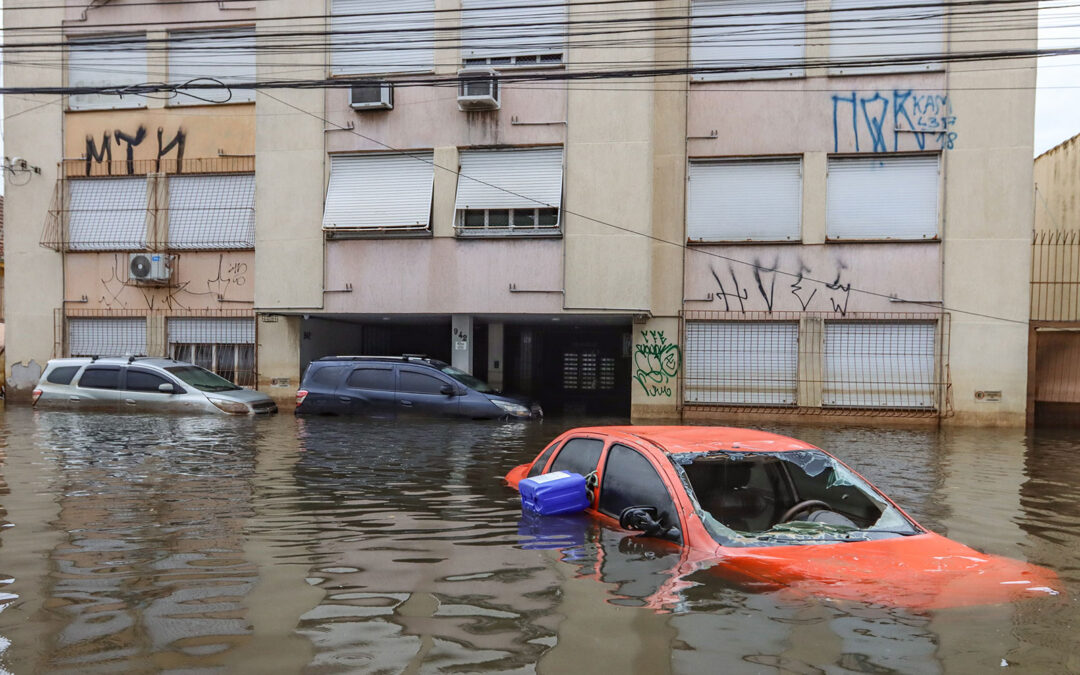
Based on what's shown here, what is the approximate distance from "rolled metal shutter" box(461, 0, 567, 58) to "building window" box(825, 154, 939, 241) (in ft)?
20.5

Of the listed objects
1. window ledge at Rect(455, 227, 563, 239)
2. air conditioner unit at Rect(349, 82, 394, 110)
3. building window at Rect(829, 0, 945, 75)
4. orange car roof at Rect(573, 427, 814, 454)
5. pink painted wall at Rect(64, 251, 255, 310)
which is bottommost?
orange car roof at Rect(573, 427, 814, 454)

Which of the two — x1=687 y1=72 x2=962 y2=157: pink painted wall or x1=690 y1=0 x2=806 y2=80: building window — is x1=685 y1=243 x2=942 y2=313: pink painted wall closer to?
x1=687 y1=72 x2=962 y2=157: pink painted wall

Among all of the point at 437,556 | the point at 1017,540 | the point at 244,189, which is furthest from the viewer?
the point at 244,189

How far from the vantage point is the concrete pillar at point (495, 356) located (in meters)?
20.2

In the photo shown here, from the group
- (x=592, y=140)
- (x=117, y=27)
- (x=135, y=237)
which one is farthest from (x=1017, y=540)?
(x=117, y=27)

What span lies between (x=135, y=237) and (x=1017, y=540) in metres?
19.7

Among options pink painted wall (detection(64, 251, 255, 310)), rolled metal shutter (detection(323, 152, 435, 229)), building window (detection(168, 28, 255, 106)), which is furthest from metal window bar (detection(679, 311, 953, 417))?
building window (detection(168, 28, 255, 106))

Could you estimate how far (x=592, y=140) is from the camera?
1759 cm

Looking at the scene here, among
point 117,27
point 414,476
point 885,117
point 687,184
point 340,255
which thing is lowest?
point 414,476

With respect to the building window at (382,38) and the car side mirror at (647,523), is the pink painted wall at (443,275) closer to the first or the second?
the building window at (382,38)

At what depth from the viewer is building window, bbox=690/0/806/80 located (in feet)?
57.9

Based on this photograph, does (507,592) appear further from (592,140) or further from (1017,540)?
(592,140)

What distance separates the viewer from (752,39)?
17.9 meters

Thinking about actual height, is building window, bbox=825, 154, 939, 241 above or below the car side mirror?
above
